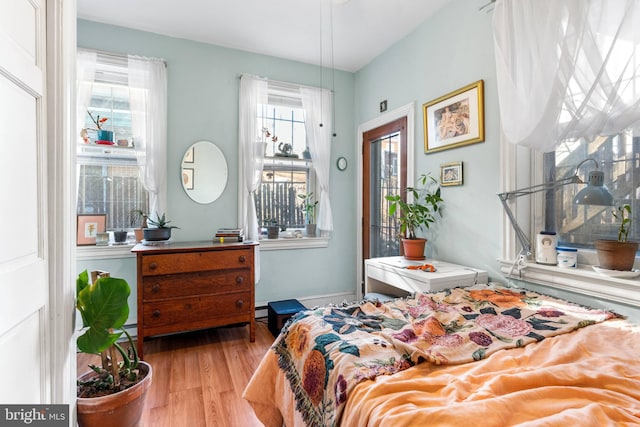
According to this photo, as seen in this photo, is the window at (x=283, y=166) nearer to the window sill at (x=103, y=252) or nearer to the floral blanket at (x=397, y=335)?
the window sill at (x=103, y=252)

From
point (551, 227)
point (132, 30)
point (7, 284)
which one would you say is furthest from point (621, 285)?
point (132, 30)

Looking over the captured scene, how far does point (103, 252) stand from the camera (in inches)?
107

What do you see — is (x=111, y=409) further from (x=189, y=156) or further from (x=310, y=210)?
(x=310, y=210)

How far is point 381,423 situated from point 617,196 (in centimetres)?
179

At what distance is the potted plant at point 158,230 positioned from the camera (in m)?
2.65

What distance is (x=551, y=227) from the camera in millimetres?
1923

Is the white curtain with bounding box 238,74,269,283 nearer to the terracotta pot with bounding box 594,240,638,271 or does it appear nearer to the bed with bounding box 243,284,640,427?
the bed with bounding box 243,284,640,427

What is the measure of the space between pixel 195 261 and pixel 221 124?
56.8 inches

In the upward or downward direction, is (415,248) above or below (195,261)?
above

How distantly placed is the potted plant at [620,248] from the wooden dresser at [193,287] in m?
2.38

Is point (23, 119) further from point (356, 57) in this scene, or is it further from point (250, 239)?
point (356, 57)

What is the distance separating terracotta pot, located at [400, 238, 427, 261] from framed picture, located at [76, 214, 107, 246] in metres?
2.72

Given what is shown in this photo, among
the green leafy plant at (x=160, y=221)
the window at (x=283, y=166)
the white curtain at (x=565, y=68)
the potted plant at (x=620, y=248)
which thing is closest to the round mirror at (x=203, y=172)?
the green leafy plant at (x=160, y=221)

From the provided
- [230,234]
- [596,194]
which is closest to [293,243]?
[230,234]
